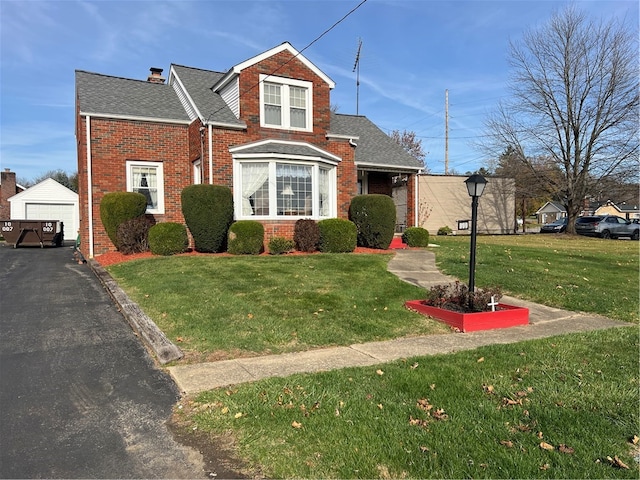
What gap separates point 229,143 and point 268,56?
3.37 meters

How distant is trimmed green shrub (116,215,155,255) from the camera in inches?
501

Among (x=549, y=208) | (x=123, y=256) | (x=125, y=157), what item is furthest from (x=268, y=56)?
(x=549, y=208)

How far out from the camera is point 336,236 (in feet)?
Result: 44.9

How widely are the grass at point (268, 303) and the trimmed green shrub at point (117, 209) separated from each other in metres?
2.28

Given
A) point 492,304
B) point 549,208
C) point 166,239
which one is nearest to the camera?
point 492,304

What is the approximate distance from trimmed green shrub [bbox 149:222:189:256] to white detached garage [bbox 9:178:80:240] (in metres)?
20.3

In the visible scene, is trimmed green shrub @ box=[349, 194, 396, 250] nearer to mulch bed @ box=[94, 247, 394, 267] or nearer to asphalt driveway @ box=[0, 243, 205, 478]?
mulch bed @ box=[94, 247, 394, 267]

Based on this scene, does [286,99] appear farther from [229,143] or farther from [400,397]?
[400,397]

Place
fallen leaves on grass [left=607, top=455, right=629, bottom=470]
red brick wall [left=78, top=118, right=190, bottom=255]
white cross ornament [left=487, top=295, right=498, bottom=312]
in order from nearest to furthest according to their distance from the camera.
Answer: fallen leaves on grass [left=607, top=455, right=629, bottom=470], white cross ornament [left=487, top=295, right=498, bottom=312], red brick wall [left=78, top=118, right=190, bottom=255]

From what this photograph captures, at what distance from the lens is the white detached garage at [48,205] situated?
93.9 ft

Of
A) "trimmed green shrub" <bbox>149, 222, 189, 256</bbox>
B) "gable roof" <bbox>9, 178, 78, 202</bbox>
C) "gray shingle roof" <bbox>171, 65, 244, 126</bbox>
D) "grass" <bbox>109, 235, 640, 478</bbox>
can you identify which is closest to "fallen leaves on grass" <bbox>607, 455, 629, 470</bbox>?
"grass" <bbox>109, 235, 640, 478</bbox>

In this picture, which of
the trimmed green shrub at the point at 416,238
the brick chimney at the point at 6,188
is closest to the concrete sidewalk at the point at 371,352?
the trimmed green shrub at the point at 416,238

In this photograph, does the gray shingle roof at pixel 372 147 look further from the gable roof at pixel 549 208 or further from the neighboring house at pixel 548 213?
the neighboring house at pixel 548 213

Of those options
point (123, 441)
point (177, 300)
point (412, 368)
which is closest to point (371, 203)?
point (177, 300)
